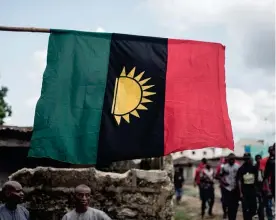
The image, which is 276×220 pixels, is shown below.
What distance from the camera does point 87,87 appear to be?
491cm

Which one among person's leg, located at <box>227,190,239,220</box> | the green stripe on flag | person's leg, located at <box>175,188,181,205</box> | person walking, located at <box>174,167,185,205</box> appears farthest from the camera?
person's leg, located at <box>175,188,181,205</box>

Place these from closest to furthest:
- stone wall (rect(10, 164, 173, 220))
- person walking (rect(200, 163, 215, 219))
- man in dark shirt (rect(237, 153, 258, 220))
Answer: stone wall (rect(10, 164, 173, 220)), man in dark shirt (rect(237, 153, 258, 220)), person walking (rect(200, 163, 215, 219))

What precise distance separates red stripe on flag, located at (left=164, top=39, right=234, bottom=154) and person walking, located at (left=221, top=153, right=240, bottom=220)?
453 cm

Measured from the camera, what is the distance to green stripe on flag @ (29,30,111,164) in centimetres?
470

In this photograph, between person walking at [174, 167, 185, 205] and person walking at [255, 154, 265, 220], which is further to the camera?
person walking at [174, 167, 185, 205]

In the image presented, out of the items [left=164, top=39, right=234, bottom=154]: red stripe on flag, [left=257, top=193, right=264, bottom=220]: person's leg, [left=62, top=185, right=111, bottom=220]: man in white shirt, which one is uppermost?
[left=164, top=39, right=234, bottom=154]: red stripe on flag

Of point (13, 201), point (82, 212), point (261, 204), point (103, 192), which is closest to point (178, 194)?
point (261, 204)

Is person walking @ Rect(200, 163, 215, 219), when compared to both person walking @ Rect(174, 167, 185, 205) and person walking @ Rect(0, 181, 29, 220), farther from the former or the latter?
person walking @ Rect(0, 181, 29, 220)

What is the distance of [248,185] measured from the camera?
8789mm

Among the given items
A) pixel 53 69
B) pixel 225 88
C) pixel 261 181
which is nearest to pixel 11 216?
pixel 53 69

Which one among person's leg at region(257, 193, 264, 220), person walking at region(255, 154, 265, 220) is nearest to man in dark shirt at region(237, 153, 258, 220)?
person walking at region(255, 154, 265, 220)

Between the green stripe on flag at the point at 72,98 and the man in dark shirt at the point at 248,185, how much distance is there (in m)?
5.04

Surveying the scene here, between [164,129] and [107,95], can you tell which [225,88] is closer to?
[164,129]

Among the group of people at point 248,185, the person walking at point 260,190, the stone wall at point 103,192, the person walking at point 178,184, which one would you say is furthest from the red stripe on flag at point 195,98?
the person walking at point 178,184
